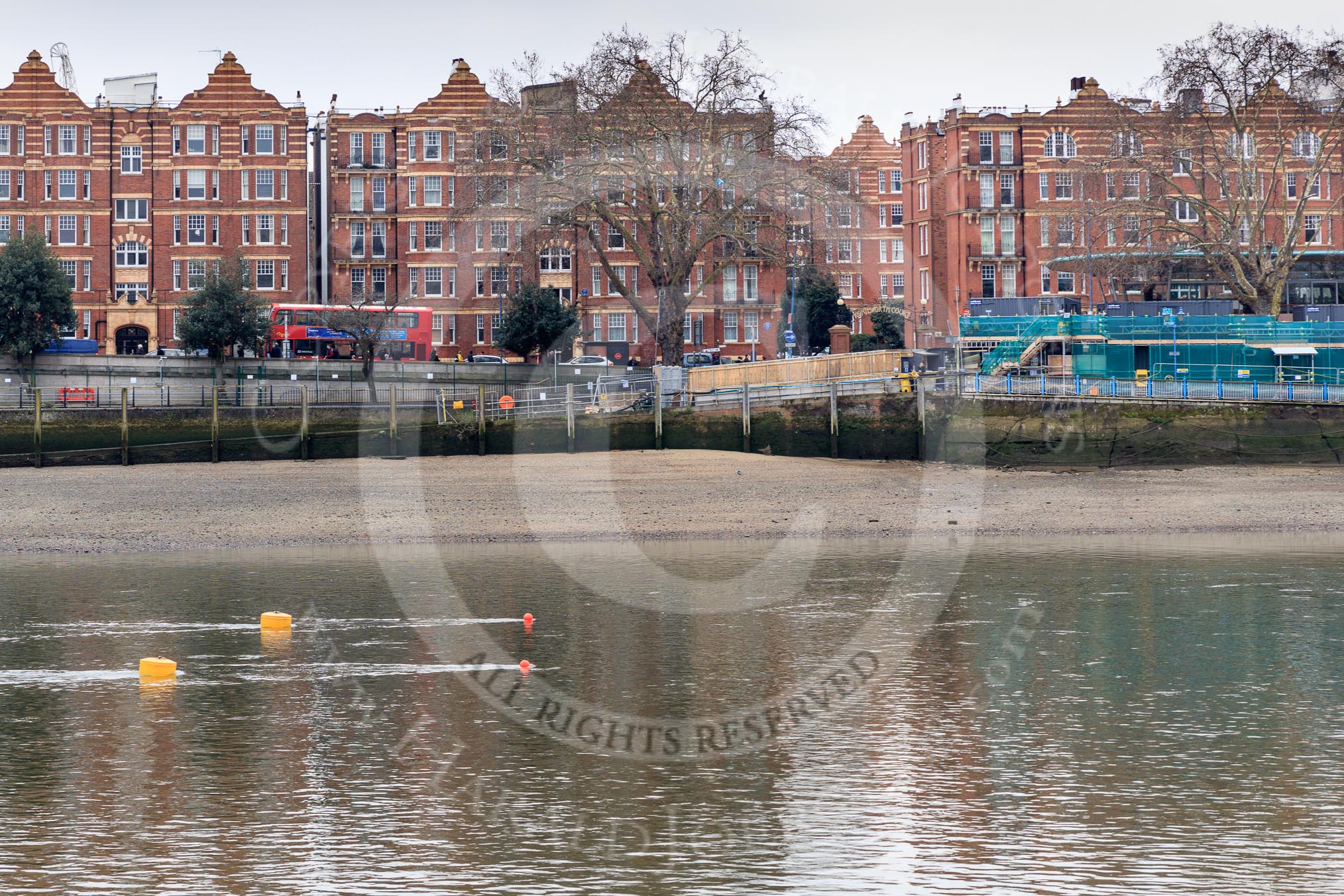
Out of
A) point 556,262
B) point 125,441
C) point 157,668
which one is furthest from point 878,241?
point 157,668

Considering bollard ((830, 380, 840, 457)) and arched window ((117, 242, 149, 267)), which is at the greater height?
arched window ((117, 242, 149, 267))

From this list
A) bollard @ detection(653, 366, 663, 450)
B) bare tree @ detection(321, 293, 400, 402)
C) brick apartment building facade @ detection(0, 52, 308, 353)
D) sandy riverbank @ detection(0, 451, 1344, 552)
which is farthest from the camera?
brick apartment building facade @ detection(0, 52, 308, 353)

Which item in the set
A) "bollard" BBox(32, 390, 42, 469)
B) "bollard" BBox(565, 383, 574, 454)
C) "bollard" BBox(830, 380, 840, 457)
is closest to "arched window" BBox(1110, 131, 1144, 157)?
"bollard" BBox(830, 380, 840, 457)

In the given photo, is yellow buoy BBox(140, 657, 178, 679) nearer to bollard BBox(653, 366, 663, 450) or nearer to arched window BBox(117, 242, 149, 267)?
bollard BBox(653, 366, 663, 450)

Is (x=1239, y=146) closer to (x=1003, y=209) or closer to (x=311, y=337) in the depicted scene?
(x=1003, y=209)

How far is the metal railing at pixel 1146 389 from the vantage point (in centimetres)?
5428

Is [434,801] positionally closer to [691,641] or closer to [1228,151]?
[691,641]

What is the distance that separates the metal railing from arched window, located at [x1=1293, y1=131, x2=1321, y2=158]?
2858 centimetres

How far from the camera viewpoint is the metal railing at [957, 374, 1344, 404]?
2137 inches

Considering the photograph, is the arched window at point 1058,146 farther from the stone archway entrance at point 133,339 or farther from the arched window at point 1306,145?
the stone archway entrance at point 133,339

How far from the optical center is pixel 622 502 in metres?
46.5

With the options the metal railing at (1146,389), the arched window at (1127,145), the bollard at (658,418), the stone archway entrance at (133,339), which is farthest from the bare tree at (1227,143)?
the stone archway entrance at (133,339)

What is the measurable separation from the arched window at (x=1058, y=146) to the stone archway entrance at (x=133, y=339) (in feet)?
190

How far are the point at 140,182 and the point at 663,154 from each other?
4585cm
